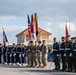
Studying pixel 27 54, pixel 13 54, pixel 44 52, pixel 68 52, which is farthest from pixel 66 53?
pixel 13 54

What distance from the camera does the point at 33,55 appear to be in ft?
75.2

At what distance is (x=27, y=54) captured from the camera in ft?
78.6

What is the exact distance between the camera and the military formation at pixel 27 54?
71.0 ft

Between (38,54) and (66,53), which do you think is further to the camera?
(38,54)

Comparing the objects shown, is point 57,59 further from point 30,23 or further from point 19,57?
point 30,23

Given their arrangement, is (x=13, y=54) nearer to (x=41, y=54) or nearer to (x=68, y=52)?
(x=41, y=54)

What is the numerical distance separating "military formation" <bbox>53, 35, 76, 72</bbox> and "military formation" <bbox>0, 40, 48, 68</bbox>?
1883 millimetres

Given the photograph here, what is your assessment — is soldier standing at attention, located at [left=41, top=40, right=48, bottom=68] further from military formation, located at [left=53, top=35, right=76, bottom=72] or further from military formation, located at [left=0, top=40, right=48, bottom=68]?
military formation, located at [left=53, top=35, right=76, bottom=72]

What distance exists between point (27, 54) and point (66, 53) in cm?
590

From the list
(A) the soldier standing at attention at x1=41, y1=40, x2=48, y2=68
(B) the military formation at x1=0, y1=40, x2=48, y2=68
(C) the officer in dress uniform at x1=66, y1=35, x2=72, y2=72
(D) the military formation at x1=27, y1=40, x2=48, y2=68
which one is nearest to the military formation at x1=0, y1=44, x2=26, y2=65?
(B) the military formation at x1=0, y1=40, x2=48, y2=68

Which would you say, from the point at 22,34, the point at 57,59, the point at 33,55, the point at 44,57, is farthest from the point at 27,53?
the point at 22,34

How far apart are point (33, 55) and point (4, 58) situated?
6.03m

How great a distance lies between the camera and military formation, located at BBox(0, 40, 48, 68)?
21.6 meters

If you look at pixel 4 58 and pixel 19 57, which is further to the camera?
pixel 4 58
